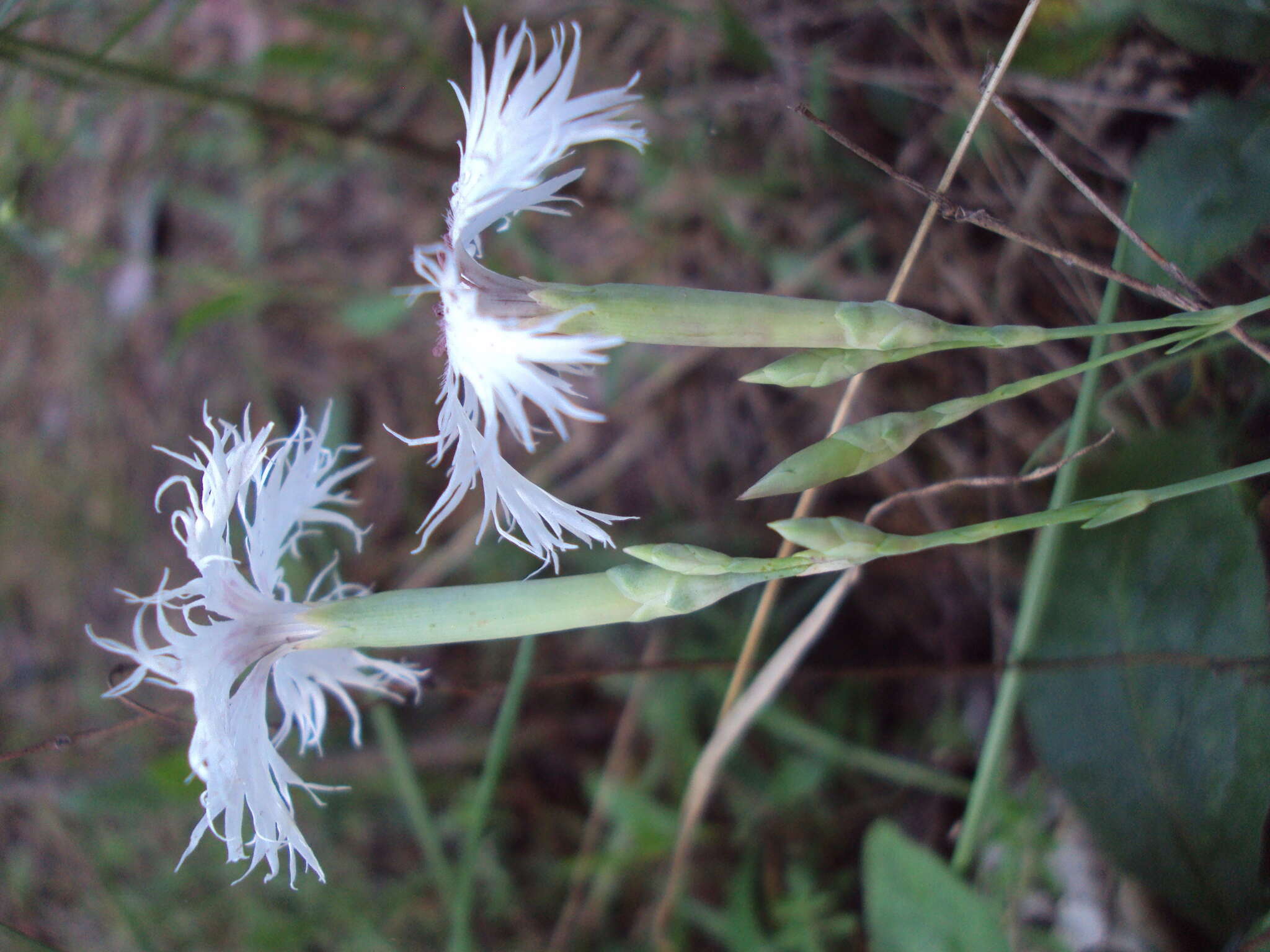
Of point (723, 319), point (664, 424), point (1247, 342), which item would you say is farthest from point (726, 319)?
point (664, 424)

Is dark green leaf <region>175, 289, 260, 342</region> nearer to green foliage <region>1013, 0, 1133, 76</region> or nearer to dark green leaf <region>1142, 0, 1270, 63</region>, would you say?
green foliage <region>1013, 0, 1133, 76</region>

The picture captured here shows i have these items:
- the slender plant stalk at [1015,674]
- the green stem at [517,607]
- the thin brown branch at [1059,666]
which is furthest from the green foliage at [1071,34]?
the green stem at [517,607]

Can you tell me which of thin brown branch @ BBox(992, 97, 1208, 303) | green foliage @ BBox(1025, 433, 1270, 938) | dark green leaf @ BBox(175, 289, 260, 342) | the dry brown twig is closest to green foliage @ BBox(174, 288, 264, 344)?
dark green leaf @ BBox(175, 289, 260, 342)

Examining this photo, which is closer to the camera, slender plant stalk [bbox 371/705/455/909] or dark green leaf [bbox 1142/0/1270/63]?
dark green leaf [bbox 1142/0/1270/63]

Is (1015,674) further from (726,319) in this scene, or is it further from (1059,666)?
(726,319)

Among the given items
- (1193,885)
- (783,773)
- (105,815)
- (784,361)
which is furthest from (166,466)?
(1193,885)

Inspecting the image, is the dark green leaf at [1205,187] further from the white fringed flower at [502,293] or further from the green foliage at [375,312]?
the green foliage at [375,312]

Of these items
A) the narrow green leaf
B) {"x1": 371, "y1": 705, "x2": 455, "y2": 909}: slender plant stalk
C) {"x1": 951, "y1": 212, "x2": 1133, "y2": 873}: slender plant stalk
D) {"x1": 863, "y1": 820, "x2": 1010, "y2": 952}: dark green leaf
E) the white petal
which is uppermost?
the white petal
